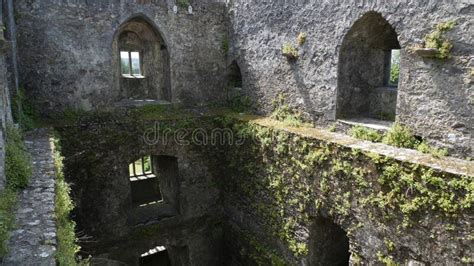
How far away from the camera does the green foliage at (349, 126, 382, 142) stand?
6.10 m

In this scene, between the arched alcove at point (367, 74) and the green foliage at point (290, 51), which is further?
the green foliage at point (290, 51)

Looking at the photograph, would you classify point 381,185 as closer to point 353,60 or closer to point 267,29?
point 353,60

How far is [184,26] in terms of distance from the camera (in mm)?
9148

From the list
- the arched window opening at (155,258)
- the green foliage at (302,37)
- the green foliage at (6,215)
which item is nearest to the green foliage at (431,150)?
the green foliage at (302,37)

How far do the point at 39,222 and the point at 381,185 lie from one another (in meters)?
4.42

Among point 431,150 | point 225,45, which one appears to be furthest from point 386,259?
point 225,45

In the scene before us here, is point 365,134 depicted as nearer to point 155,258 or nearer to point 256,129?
point 256,129

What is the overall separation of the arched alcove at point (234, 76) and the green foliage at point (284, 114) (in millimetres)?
1917

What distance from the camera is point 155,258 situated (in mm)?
10883

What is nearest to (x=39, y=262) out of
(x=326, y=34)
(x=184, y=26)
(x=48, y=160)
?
(x=48, y=160)

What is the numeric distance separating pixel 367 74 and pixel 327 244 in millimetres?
3583

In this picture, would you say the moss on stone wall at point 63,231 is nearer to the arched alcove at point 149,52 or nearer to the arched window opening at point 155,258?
the arched alcove at point 149,52

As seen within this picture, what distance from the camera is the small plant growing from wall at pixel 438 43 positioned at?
16.8ft

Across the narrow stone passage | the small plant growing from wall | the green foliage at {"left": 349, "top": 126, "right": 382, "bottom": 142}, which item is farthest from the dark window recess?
the small plant growing from wall
